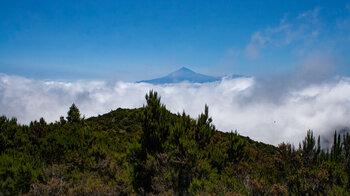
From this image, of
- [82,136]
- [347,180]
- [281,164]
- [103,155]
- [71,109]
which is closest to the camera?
[347,180]

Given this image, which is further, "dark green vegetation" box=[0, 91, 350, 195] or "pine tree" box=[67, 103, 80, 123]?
"pine tree" box=[67, 103, 80, 123]

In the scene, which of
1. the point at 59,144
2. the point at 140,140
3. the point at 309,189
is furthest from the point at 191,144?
the point at 59,144

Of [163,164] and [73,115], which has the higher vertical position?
[73,115]

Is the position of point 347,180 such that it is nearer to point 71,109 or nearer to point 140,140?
point 140,140

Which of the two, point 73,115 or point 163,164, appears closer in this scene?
point 163,164

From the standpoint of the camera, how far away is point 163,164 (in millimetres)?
8430

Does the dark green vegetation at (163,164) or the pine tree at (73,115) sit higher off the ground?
the pine tree at (73,115)

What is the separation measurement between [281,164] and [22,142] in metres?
14.3

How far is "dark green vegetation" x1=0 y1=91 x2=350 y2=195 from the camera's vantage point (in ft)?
21.9

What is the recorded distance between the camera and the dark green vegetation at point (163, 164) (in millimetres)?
6672

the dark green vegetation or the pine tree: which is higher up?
the pine tree

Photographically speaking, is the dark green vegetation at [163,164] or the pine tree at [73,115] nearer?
the dark green vegetation at [163,164]

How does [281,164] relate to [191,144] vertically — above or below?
below

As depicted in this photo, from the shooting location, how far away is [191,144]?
8.72 metres
